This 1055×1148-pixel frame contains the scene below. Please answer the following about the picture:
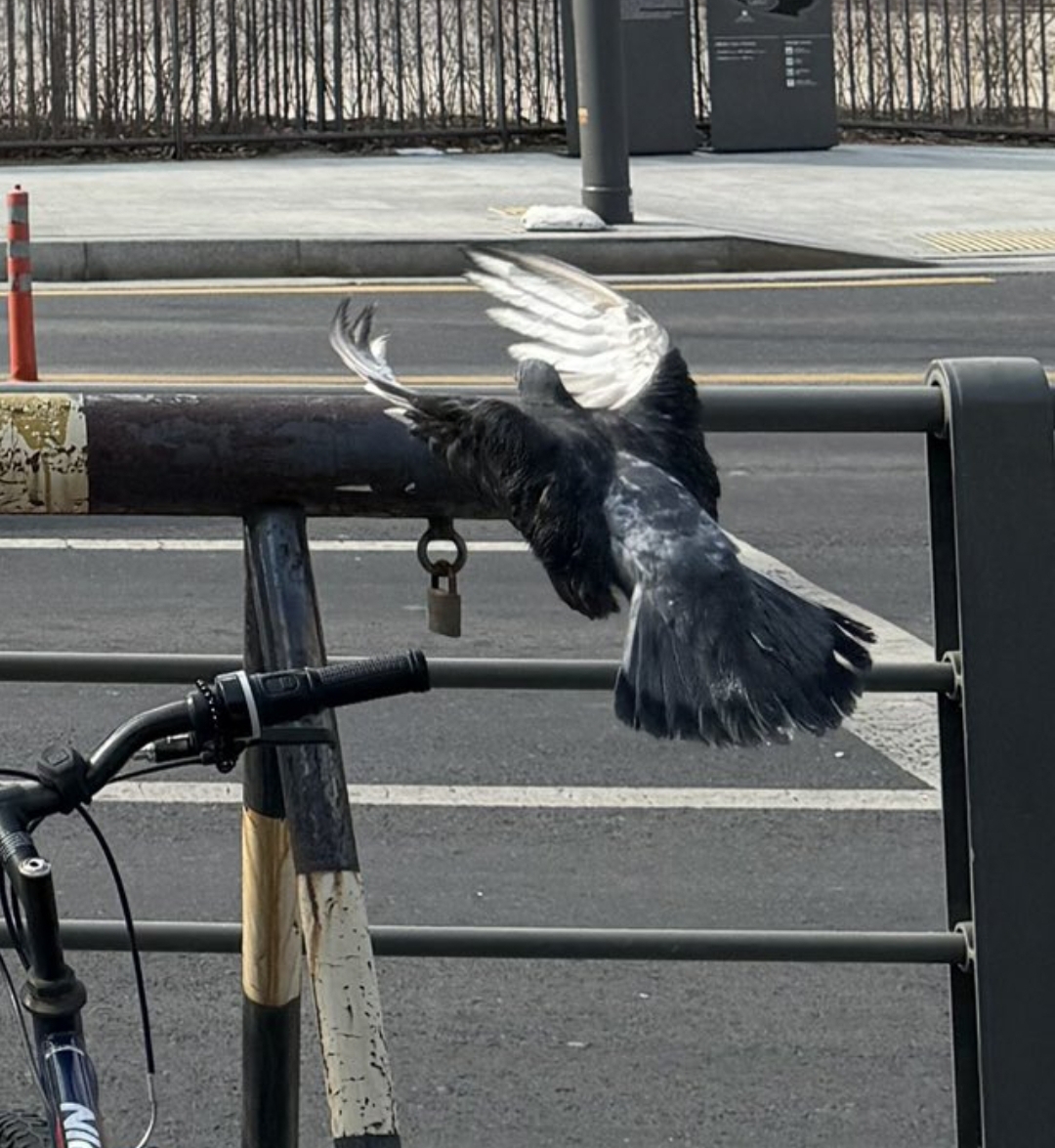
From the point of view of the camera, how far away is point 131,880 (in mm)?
5457

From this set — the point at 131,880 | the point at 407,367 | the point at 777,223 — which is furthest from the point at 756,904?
the point at 777,223

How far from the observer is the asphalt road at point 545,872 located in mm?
4500

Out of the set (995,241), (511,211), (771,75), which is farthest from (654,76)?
(995,241)

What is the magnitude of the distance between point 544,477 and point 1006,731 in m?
0.68

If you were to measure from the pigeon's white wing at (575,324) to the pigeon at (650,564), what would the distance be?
0.41 ft

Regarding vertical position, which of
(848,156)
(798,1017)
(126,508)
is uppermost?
(848,156)

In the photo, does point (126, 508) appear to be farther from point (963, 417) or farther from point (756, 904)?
point (756, 904)

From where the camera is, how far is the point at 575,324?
288 centimetres

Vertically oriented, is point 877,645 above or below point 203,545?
below

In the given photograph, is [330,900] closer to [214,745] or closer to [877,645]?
[214,745]

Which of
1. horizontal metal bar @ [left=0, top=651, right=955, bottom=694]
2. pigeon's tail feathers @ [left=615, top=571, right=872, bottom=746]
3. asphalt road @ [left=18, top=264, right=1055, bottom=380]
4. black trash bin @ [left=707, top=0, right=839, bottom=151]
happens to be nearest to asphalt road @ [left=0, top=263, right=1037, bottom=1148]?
horizontal metal bar @ [left=0, top=651, right=955, bottom=694]

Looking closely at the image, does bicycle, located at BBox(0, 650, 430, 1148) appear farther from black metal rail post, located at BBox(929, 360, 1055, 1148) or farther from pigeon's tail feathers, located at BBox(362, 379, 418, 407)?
black metal rail post, located at BBox(929, 360, 1055, 1148)

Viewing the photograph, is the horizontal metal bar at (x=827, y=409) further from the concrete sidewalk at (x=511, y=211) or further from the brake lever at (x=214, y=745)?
the concrete sidewalk at (x=511, y=211)

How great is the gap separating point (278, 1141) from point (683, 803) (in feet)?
11.3
